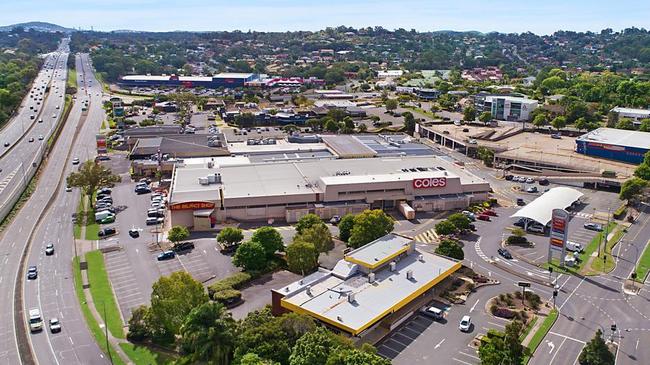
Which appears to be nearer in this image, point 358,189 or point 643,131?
point 358,189

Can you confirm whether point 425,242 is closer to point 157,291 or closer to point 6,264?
point 157,291

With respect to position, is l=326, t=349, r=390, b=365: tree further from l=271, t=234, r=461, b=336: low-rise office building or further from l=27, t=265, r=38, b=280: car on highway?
l=27, t=265, r=38, b=280: car on highway

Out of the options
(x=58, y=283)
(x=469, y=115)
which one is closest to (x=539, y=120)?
(x=469, y=115)

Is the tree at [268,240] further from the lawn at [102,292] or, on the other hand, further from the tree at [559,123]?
the tree at [559,123]

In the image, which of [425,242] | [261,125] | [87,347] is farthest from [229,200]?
[261,125]

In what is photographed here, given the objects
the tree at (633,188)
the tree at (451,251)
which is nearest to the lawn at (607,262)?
the tree at (633,188)
